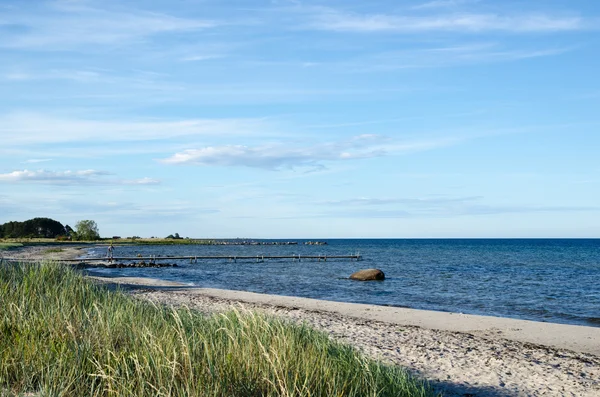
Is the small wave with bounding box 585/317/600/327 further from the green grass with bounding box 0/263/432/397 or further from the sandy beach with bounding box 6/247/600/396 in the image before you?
the green grass with bounding box 0/263/432/397

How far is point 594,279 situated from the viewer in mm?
44438

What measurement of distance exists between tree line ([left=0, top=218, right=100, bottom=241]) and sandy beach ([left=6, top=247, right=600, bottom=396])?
125251mm

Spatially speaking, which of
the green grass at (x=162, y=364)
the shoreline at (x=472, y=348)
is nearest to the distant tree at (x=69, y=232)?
the shoreline at (x=472, y=348)

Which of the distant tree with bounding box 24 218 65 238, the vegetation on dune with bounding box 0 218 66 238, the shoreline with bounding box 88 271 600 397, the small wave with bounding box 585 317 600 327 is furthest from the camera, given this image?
the distant tree with bounding box 24 218 65 238

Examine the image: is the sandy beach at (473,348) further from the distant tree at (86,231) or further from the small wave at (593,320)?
the distant tree at (86,231)

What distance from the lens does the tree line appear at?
426 ft

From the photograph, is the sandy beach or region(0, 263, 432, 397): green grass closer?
region(0, 263, 432, 397): green grass

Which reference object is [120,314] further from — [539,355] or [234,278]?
[234,278]

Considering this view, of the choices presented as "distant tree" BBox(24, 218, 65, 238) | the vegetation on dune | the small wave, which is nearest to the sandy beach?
the small wave

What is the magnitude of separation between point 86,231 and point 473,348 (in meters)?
142

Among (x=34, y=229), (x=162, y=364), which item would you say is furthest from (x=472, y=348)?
(x=34, y=229)

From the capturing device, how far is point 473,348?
13211 mm

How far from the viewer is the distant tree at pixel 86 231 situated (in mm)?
140250

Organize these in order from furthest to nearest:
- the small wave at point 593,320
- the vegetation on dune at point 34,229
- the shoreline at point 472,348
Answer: the vegetation on dune at point 34,229
the small wave at point 593,320
the shoreline at point 472,348
